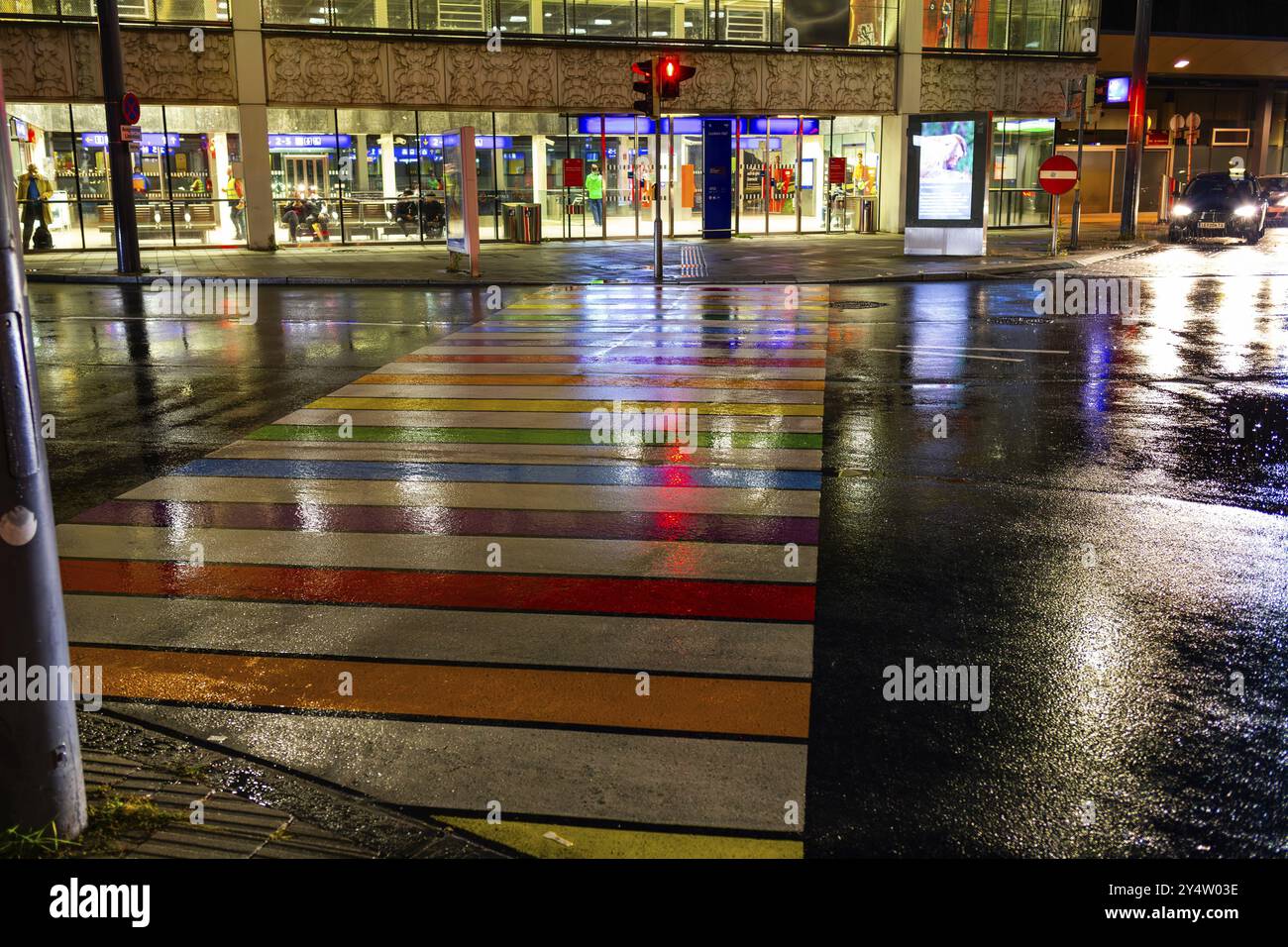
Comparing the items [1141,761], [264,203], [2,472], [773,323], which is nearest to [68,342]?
[773,323]

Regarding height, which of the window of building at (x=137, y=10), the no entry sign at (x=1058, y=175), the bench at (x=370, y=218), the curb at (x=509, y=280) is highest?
the window of building at (x=137, y=10)

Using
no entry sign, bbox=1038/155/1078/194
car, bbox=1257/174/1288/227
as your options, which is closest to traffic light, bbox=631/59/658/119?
no entry sign, bbox=1038/155/1078/194

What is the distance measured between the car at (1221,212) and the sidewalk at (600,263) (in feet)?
6.15

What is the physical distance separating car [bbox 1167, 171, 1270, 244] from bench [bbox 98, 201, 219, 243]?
26226mm

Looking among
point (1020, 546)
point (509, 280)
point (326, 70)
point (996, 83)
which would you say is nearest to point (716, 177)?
point (996, 83)

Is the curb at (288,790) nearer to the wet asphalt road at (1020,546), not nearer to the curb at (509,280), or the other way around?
the wet asphalt road at (1020,546)

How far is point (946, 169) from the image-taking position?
27062 millimetres

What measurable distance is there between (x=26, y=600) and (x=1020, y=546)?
17.3ft

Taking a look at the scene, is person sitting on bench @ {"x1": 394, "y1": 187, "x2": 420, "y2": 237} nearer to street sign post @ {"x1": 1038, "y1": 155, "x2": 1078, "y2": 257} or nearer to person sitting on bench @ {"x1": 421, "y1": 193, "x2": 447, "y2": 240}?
person sitting on bench @ {"x1": 421, "y1": 193, "x2": 447, "y2": 240}

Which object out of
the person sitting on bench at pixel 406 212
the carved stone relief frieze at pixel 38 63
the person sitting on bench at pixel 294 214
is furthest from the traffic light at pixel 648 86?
the carved stone relief frieze at pixel 38 63

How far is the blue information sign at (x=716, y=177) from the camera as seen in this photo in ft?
113

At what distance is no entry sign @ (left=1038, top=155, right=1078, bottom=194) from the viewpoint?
25.2 m

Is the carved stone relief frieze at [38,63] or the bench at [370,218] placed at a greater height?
the carved stone relief frieze at [38,63]
